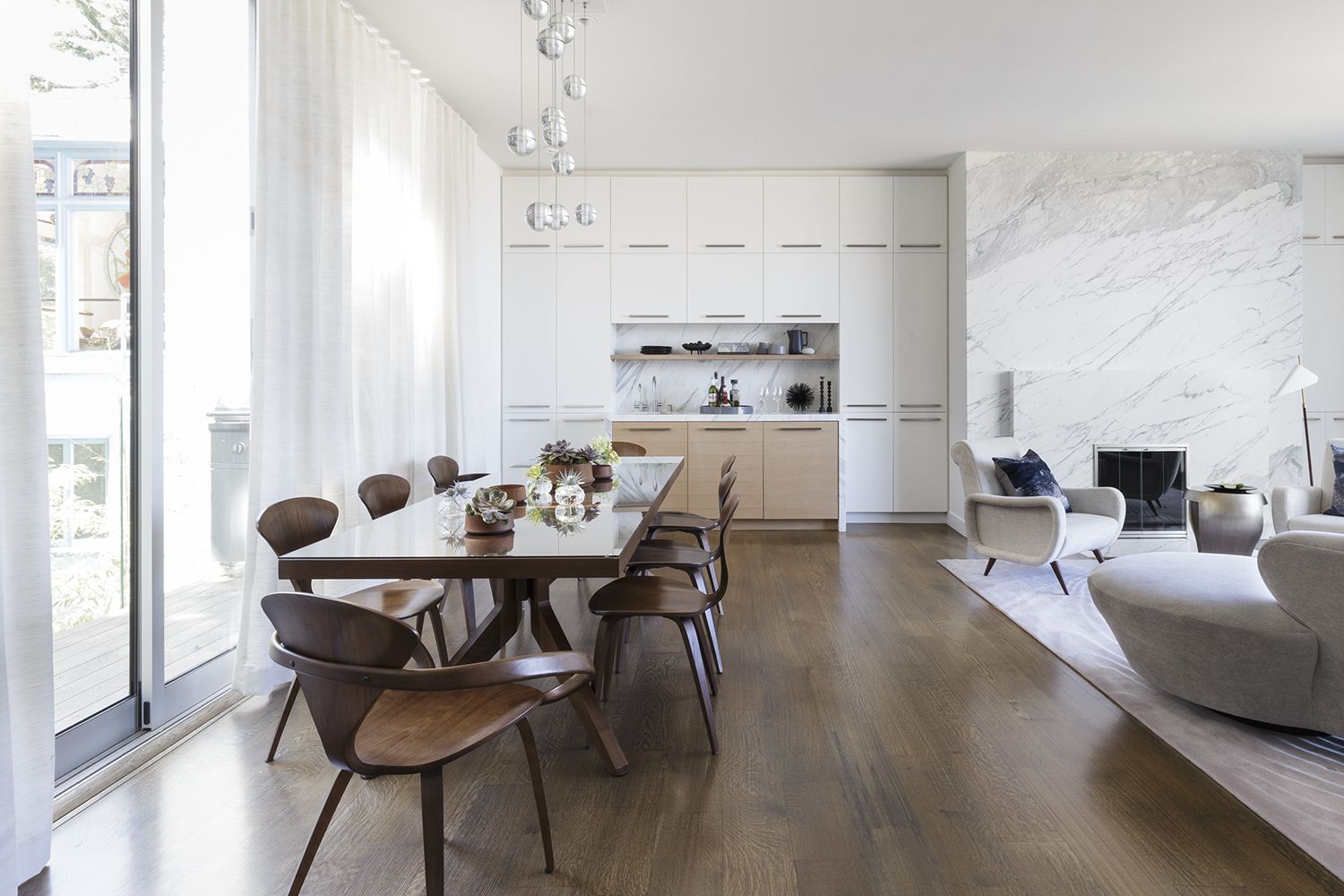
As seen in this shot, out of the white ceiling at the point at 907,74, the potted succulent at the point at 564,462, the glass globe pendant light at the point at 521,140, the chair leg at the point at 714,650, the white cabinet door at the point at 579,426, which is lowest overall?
the chair leg at the point at 714,650

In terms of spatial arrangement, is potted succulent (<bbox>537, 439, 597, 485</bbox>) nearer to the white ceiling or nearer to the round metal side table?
the white ceiling

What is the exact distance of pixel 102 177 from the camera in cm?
252

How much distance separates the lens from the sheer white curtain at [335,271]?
301cm

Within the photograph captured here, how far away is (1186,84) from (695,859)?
5327mm

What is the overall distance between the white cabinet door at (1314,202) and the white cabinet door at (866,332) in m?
3.26

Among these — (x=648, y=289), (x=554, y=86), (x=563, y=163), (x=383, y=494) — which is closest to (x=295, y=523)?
(x=383, y=494)

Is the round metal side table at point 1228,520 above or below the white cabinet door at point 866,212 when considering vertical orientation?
below

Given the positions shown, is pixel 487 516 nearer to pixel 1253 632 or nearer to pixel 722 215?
pixel 1253 632

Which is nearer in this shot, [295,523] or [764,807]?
[764,807]

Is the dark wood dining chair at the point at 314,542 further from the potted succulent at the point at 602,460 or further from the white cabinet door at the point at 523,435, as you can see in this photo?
the white cabinet door at the point at 523,435

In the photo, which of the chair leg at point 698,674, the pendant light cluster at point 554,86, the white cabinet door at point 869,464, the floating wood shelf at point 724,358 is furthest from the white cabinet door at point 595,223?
the chair leg at point 698,674

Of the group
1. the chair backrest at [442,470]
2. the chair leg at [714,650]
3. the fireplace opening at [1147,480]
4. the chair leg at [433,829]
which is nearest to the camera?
the chair leg at [433,829]

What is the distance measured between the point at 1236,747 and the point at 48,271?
155 inches

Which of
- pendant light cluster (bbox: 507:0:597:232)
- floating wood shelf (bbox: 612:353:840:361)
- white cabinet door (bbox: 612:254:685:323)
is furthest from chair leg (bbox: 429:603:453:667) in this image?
white cabinet door (bbox: 612:254:685:323)
